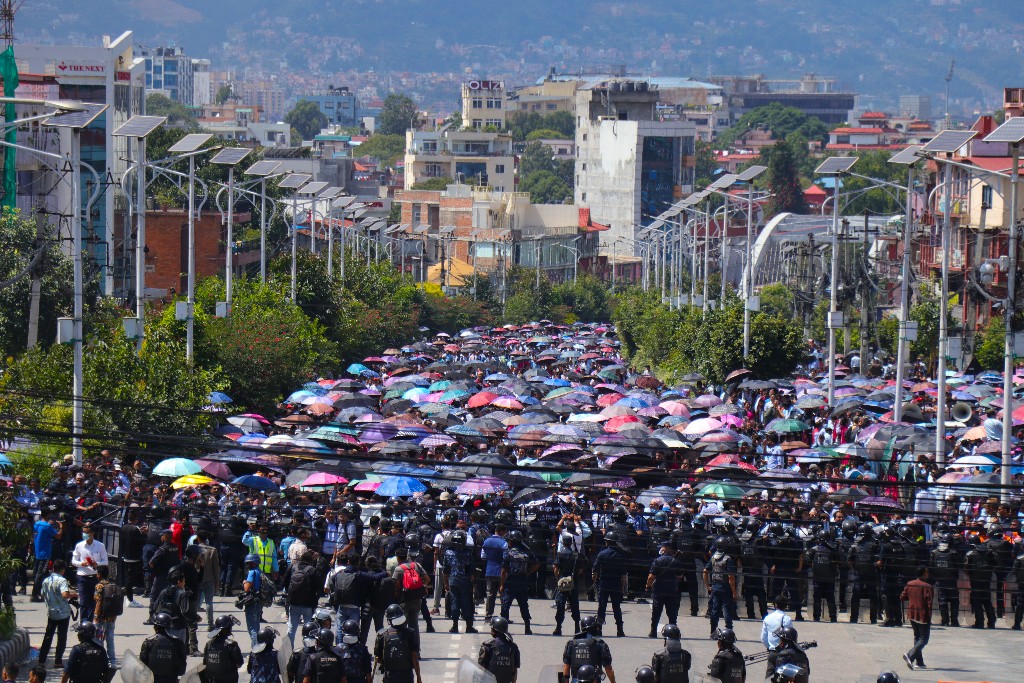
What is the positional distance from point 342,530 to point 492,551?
161 cm

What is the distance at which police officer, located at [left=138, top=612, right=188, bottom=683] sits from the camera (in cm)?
1507

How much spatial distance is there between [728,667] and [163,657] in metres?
4.57

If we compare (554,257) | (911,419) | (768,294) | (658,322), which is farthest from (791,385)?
(554,257)

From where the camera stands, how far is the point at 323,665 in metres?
14.9

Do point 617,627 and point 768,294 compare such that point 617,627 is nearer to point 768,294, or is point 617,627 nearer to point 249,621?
point 249,621

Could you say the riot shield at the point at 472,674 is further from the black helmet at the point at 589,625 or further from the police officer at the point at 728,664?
the police officer at the point at 728,664

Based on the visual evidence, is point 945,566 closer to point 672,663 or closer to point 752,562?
point 752,562

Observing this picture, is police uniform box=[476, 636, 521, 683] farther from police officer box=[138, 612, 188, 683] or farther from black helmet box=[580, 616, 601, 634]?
police officer box=[138, 612, 188, 683]

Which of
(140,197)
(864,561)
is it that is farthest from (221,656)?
(140,197)

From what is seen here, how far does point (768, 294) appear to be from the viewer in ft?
279

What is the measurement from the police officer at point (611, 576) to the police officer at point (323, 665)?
5.06 metres

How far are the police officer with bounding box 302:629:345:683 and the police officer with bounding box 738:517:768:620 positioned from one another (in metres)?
5.72

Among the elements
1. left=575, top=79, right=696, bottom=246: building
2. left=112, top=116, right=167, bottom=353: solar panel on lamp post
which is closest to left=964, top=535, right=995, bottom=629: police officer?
left=112, top=116, right=167, bottom=353: solar panel on lamp post

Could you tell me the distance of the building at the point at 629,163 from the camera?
15475cm
